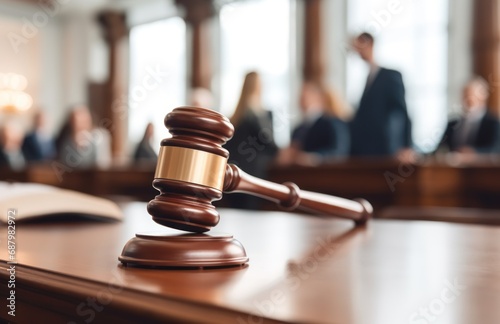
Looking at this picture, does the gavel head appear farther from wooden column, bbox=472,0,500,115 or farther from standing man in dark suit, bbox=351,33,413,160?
wooden column, bbox=472,0,500,115

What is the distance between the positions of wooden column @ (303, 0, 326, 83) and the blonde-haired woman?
5024mm

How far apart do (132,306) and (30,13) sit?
49.9 feet

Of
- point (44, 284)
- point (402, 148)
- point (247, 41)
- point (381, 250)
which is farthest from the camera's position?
point (247, 41)

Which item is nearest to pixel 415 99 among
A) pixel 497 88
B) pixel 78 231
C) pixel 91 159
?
pixel 497 88

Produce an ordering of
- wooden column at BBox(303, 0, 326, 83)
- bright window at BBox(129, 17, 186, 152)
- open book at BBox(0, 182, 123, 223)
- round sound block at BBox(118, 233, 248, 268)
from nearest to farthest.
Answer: round sound block at BBox(118, 233, 248, 268) → open book at BBox(0, 182, 123, 223) → wooden column at BBox(303, 0, 326, 83) → bright window at BBox(129, 17, 186, 152)

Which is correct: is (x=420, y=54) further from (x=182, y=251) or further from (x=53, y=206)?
(x=182, y=251)

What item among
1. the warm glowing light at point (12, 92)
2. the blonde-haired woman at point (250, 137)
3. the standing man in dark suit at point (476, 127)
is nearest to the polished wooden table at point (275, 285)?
the blonde-haired woman at point (250, 137)

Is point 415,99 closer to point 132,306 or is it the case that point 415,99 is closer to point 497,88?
point 497,88

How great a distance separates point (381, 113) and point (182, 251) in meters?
5.08

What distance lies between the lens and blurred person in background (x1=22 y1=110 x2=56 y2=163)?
11.1 m

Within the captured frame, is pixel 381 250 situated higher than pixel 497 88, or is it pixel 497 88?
pixel 497 88

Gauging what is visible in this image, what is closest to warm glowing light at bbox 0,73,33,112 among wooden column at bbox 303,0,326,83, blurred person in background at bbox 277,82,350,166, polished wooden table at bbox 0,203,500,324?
wooden column at bbox 303,0,326,83

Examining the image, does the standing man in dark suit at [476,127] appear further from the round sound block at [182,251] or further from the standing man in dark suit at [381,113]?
the round sound block at [182,251]

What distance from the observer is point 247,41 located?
11.8 metres
